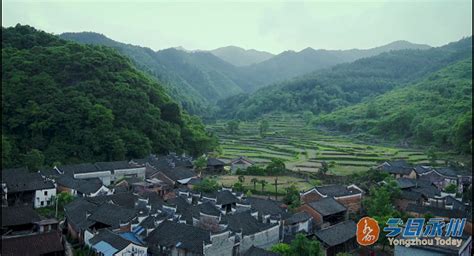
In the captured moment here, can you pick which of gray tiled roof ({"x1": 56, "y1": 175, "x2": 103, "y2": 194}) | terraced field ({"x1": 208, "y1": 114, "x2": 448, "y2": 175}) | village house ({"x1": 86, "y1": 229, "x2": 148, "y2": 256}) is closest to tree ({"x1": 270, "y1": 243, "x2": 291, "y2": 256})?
village house ({"x1": 86, "y1": 229, "x2": 148, "y2": 256})

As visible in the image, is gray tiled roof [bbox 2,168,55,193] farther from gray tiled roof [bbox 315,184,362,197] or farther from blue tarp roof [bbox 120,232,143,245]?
gray tiled roof [bbox 315,184,362,197]

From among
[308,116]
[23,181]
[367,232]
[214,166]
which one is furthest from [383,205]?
[308,116]

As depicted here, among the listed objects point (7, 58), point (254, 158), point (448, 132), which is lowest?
point (254, 158)

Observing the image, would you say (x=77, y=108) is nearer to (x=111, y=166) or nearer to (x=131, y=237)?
(x=111, y=166)

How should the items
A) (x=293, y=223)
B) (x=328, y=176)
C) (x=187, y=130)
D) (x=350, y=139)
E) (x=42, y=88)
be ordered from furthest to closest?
1. (x=350, y=139)
2. (x=187, y=130)
3. (x=42, y=88)
4. (x=328, y=176)
5. (x=293, y=223)

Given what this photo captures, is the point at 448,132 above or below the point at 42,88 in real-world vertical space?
below

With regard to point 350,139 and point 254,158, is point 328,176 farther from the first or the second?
point 350,139

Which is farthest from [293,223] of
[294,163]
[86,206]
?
[294,163]
